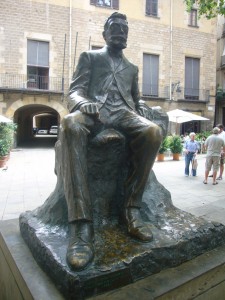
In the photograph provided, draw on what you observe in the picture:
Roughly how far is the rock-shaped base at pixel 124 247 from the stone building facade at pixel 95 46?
1588cm

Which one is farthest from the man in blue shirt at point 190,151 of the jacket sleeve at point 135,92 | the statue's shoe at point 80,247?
the statue's shoe at point 80,247

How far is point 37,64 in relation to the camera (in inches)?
693

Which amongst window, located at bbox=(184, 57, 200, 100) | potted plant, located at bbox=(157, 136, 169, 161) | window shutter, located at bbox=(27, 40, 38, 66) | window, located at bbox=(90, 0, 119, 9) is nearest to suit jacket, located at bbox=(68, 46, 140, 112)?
potted plant, located at bbox=(157, 136, 169, 161)

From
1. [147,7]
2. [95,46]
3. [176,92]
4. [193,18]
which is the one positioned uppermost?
[147,7]

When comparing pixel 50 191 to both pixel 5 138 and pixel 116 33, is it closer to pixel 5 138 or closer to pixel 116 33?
pixel 116 33

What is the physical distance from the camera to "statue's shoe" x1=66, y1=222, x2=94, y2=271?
5.33ft

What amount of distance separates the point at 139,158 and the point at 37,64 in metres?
16.9

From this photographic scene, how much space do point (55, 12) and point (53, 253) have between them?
17.9 metres

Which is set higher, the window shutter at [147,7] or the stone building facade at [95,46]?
the window shutter at [147,7]

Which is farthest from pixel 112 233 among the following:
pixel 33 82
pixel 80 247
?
pixel 33 82

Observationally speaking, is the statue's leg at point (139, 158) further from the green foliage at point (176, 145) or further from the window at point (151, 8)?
the window at point (151, 8)

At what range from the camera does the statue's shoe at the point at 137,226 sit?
1.96 meters

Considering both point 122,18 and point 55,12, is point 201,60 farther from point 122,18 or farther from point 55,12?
point 122,18

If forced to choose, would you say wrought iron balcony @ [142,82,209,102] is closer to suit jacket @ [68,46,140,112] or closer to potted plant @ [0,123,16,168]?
potted plant @ [0,123,16,168]
